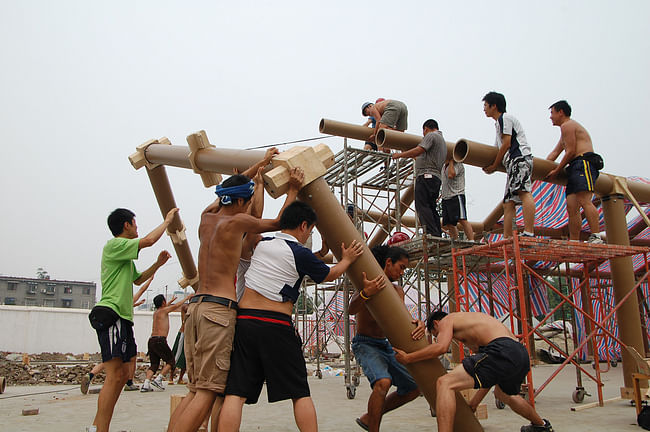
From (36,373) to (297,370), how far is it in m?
10.8

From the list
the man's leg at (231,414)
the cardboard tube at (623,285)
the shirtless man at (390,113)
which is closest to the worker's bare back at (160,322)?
the shirtless man at (390,113)

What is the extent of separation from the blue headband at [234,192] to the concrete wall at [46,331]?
17644 mm

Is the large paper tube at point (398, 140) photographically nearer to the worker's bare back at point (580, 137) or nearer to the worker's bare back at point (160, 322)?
the worker's bare back at point (580, 137)

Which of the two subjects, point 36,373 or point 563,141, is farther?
point 36,373

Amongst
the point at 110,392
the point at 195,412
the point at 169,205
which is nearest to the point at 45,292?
the point at 169,205

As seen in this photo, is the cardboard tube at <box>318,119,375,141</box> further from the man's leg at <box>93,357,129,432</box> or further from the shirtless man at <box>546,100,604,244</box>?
the man's leg at <box>93,357,129,432</box>

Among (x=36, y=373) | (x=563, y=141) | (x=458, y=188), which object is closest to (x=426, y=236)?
(x=458, y=188)

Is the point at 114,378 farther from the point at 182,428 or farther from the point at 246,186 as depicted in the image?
Answer: the point at 246,186

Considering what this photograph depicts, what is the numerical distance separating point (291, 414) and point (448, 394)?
2772 mm

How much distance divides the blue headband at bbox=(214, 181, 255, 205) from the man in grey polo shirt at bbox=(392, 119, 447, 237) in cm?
346

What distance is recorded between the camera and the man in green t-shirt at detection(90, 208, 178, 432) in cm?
384

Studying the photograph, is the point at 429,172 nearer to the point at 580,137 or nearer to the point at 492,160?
the point at 492,160

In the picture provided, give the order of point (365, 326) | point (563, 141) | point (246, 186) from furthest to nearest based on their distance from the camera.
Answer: point (563, 141) < point (365, 326) < point (246, 186)

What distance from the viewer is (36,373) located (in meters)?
11.2
